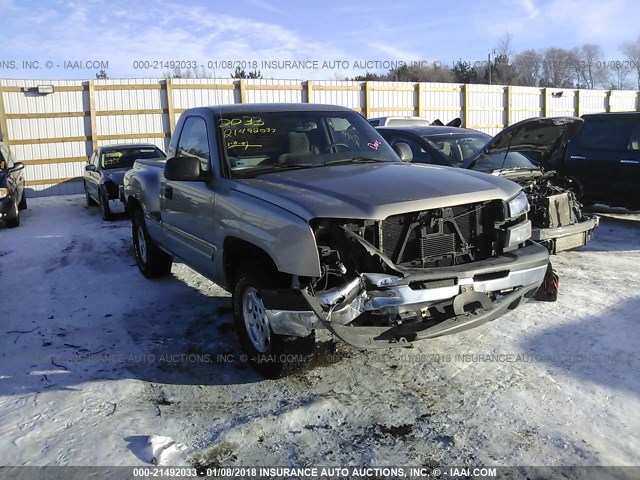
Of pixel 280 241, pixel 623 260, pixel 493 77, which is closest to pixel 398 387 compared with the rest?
pixel 280 241

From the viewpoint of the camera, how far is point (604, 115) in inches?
347

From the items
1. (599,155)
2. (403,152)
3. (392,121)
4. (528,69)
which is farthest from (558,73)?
(403,152)

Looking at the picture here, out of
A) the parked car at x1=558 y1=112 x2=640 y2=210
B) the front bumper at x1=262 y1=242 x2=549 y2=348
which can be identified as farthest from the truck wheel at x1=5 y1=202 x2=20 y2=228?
the parked car at x1=558 y1=112 x2=640 y2=210

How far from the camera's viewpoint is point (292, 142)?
4551mm

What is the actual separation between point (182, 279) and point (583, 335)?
4.25 meters

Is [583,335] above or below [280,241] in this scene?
below

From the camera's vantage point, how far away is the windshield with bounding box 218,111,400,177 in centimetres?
438

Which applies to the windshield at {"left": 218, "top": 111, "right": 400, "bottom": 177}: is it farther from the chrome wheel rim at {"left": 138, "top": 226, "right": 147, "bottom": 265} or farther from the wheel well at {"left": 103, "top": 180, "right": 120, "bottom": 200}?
the wheel well at {"left": 103, "top": 180, "right": 120, "bottom": 200}

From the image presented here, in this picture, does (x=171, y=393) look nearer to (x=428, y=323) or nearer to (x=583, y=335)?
(x=428, y=323)

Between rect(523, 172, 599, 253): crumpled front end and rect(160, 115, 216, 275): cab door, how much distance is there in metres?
3.55

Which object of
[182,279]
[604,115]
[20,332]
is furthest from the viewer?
[604,115]

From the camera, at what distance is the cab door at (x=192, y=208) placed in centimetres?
445

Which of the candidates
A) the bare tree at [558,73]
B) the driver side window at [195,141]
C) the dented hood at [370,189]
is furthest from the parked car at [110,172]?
the bare tree at [558,73]

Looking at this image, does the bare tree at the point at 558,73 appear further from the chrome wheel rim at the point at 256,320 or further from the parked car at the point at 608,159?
the chrome wheel rim at the point at 256,320
